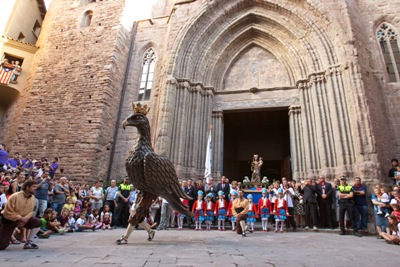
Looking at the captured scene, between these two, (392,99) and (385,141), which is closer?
(385,141)

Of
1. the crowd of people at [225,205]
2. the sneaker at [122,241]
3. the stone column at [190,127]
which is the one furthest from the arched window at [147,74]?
the sneaker at [122,241]

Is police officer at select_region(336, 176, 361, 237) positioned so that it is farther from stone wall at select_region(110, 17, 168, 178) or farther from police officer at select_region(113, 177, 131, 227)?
stone wall at select_region(110, 17, 168, 178)

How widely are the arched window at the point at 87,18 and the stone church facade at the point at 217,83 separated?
14 centimetres

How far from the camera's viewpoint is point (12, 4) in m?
15.3

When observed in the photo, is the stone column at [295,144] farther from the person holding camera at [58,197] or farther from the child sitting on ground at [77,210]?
the person holding camera at [58,197]

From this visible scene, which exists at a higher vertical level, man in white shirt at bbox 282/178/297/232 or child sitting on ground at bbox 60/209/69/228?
man in white shirt at bbox 282/178/297/232

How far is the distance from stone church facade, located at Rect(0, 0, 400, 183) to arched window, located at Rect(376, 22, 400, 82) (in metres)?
0.05

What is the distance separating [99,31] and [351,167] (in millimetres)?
14196

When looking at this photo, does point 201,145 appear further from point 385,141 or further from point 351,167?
point 385,141

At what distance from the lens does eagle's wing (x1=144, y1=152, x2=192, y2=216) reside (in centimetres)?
437

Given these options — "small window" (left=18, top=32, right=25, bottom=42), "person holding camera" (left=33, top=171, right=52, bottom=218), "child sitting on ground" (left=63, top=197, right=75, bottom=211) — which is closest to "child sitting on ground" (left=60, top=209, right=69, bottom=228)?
"child sitting on ground" (left=63, top=197, right=75, bottom=211)

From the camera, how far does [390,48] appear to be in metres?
11.1

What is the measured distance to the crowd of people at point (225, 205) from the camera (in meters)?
6.11

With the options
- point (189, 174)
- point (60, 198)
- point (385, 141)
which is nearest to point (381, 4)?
point (385, 141)
